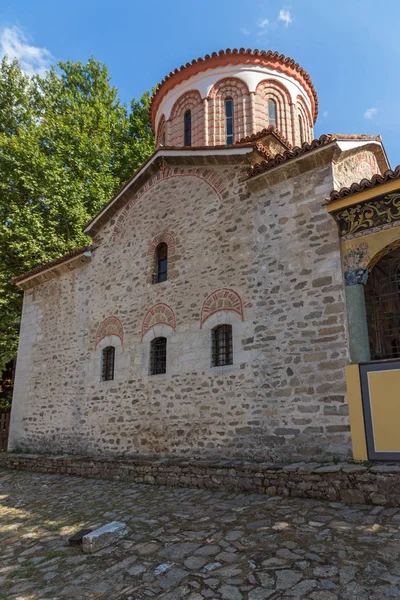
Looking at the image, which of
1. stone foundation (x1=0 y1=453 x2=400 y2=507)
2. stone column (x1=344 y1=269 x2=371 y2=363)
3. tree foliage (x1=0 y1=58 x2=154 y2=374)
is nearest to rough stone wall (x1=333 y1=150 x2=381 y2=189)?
stone column (x1=344 y1=269 x2=371 y2=363)

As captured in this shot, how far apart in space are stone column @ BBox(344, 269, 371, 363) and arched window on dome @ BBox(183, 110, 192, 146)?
6.95 meters

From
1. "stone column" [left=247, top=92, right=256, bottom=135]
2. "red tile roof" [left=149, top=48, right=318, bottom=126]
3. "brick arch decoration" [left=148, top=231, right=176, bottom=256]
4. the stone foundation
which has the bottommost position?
the stone foundation

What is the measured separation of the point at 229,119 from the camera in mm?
10828

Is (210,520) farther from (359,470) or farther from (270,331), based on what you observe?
(270,331)

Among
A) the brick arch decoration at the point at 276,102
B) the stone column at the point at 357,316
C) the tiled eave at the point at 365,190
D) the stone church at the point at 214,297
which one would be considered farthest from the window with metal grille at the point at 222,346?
the brick arch decoration at the point at 276,102

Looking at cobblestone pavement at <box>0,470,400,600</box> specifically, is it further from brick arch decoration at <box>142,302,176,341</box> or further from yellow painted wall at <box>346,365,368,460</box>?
brick arch decoration at <box>142,302,176,341</box>

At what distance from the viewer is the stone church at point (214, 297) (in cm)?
611

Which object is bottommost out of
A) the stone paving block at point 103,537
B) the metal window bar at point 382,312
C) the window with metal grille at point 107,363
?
the stone paving block at point 103,537

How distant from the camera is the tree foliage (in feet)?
44.7

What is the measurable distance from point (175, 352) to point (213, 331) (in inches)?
36.5

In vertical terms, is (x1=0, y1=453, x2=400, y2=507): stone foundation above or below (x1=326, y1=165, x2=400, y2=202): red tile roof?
below

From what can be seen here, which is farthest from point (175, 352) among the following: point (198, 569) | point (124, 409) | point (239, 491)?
point (198, 569)

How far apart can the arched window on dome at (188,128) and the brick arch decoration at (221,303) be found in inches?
216

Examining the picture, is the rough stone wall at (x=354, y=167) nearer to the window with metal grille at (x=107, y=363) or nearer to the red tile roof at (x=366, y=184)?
the red tile roof at (x=366, y=184)
